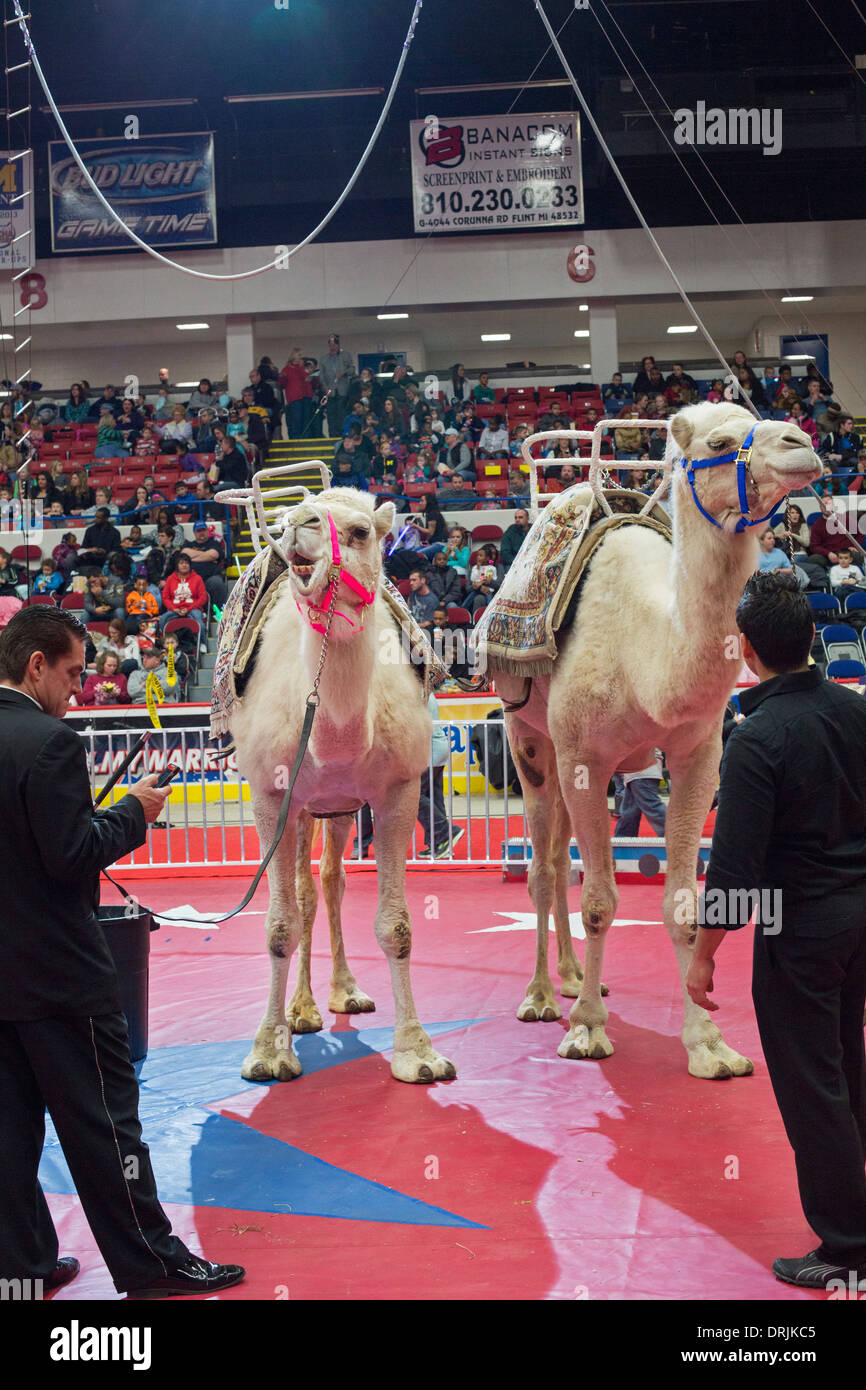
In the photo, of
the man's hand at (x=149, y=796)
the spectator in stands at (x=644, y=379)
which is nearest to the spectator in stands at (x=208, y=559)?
the spectator in stands at (x=644, y=379)

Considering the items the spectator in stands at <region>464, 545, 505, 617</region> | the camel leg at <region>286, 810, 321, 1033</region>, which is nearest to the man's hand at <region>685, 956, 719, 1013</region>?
the camel leg at <region>286, 810, 321, 1033</region>

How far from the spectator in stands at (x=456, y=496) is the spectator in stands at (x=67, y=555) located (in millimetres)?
5937

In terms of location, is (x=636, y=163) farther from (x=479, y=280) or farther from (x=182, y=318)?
(x=182, y=318)

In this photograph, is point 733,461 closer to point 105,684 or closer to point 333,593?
point 333,593

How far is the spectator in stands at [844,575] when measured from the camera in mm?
15641

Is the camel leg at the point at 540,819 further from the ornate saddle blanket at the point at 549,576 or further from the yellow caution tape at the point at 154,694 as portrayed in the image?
the yellow caution tape at the point at 154,694

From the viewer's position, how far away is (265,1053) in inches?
216

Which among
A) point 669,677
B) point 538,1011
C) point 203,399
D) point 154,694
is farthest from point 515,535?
point 669,677

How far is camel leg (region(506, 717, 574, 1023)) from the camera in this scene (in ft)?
20.7

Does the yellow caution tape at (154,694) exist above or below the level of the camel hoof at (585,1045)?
above

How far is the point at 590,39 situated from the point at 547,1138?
24.0 m

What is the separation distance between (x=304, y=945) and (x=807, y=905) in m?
3.54

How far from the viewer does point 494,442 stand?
72.7 feet

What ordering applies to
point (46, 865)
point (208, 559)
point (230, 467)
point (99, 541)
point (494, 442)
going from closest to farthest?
point (46, 865) < point (208, 559) < point (99, 541) < point (230, 467) < point (494, 442)
